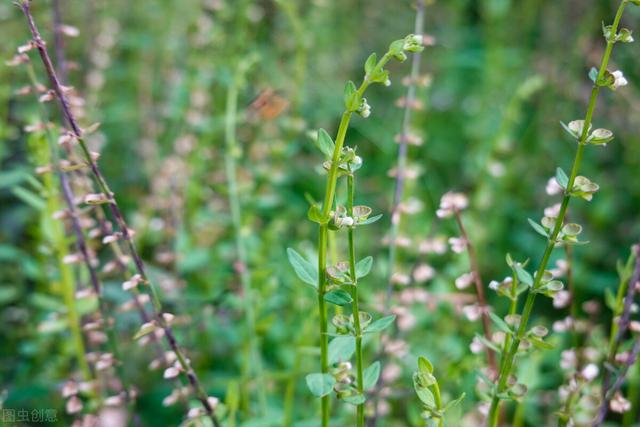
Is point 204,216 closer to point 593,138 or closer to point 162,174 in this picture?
point 162,174

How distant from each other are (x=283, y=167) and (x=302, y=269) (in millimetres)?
1341

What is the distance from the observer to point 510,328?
90 centimetres

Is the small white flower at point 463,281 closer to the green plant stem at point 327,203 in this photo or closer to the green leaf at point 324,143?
the green plant stem at point 327,203

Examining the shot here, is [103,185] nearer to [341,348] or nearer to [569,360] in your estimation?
[341,348]

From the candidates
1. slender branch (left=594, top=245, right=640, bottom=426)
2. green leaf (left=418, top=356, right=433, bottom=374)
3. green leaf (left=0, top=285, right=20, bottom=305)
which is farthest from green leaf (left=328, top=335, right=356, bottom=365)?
green leaf (left=0, top=285, right=20, bottom=305)

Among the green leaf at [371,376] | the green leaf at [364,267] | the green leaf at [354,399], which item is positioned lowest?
the green leaf at [371,376]

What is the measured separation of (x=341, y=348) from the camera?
2.97 ft

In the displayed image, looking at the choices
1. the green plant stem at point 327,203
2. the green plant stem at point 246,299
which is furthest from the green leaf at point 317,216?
the green plant stem at point 246,299

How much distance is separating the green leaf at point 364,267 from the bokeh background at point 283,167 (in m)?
0.17

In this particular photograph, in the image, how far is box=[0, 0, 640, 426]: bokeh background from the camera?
64.4 inches

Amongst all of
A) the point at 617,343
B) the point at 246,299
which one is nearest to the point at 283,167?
the point at 246,299

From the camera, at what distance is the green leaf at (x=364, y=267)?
835 mm

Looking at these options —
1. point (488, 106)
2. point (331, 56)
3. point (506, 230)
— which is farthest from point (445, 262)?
point (331, 56)

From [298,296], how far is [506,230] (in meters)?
1.17
